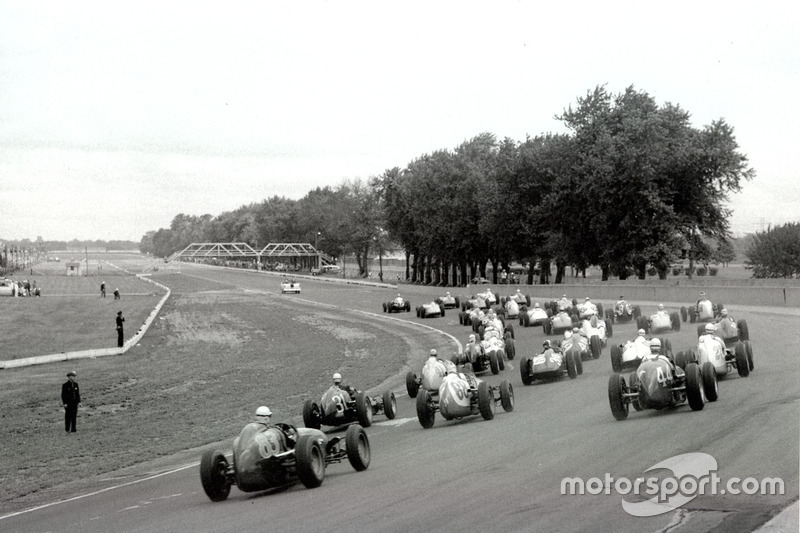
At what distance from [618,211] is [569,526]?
66.3 m

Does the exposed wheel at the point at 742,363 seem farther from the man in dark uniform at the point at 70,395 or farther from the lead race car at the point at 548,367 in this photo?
the man in dark uniform at the point at 70,395

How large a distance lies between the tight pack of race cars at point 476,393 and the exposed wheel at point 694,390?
0.06ft

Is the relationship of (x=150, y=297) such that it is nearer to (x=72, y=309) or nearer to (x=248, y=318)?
(x=72, y=309)

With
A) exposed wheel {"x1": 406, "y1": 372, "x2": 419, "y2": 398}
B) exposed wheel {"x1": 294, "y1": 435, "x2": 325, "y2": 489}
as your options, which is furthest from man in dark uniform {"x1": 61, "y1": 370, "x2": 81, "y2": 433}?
exposed wheel {"x1": 294, "y1": 435, "x2": 325, "y2": 489}

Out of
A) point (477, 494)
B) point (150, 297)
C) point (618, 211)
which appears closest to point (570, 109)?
point (618, 211)

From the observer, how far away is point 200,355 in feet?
149

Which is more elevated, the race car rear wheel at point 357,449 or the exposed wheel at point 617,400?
the exposed wheel at point 617,400

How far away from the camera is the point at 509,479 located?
1350cm

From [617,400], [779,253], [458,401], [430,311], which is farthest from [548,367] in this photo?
[779,253]

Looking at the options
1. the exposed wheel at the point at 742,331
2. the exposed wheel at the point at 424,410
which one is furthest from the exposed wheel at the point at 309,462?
the exposed wheel at the point at 742,331

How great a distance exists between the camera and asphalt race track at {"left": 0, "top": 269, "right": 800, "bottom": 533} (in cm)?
1110

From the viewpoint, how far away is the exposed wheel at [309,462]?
1421 cm

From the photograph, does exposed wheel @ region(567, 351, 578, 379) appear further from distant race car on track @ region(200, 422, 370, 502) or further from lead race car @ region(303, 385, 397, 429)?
distant race car on track @ region(200, 422, 370, 502)

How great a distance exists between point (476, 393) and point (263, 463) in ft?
25.4
